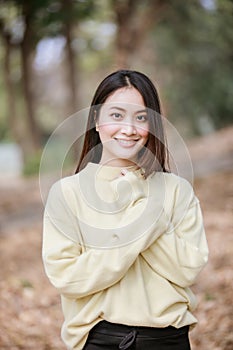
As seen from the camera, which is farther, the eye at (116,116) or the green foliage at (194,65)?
the green foliage at (194,65)

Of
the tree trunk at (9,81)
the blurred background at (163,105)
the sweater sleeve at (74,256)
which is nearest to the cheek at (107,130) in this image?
the sweater sleeve at (74,256)

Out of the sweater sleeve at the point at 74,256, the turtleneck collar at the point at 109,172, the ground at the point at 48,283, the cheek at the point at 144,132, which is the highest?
the cheek at the point at 144,132

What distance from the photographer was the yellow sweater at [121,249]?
1.81 metres

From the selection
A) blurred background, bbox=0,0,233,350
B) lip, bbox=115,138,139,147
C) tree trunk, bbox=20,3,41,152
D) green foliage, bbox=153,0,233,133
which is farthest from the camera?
tree trunk, bbox=20,3,41,152

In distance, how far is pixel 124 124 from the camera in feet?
6.22

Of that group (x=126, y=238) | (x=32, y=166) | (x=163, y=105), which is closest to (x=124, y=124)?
(x=126, y=238)

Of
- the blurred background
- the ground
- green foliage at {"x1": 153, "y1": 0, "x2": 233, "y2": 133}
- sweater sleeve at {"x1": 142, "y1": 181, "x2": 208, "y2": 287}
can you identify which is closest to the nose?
sweater sleeve at {"x1": 142, "y1": 181, "x2": 208, "y2": 287}

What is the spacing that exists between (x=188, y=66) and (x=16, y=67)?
9.97 meters

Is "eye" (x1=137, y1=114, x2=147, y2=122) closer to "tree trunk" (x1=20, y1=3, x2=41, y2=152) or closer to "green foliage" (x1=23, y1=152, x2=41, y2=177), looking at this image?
"tree trunk" (x1=20, y1=3, x2=41, y2=152)

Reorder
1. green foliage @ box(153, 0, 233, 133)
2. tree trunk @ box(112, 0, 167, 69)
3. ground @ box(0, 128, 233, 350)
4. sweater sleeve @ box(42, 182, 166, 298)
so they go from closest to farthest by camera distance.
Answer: sweater sleeve @ box(42, 182, 166, 298) → ground @ box(0, 128, 233, 350) → tree trunk @ box(112, 0, 167, 69) → green foliage @ box(153, 0, 233, 133)

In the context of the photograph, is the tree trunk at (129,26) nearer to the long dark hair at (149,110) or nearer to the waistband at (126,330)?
the long dark hair at (149,110)

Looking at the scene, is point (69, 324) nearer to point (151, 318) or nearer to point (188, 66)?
point (151, 318)

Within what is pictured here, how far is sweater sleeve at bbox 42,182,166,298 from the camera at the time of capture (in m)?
1.79

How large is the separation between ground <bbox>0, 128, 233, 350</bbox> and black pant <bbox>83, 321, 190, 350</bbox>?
1.76 metres
